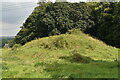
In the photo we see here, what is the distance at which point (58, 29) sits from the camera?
31.2 meters

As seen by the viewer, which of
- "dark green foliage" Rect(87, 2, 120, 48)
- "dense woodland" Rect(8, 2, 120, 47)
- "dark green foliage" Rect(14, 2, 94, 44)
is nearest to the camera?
"dark green foliage" Rect(87, 2, 120, 48)

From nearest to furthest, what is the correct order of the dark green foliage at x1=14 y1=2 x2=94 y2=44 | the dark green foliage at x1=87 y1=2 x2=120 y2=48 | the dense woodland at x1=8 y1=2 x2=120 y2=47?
the dark green foliage at x1=87 y1=2 x2=120 y2=48, the dense woodland at x1=8 y1=2 x2=120 y2=47, the dark green foliage at x1=14 y1=2 x2=94 y2=44

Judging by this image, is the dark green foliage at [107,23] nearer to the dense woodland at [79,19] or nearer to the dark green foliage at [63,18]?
the dense woodland at [79,19]

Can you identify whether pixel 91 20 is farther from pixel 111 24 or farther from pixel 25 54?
pixel 25 54

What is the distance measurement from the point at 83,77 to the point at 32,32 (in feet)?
92.2

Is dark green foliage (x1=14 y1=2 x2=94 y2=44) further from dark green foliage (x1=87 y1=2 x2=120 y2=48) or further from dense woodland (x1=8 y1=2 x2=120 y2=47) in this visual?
dark green foliage (x1=87 y1=2 x2=120 y2=48)

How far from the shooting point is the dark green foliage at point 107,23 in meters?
26.7

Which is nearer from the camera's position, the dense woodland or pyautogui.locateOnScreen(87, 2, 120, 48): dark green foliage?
pyautogui.locateOnScreen(87, 2, 120, 48): dark green foliage

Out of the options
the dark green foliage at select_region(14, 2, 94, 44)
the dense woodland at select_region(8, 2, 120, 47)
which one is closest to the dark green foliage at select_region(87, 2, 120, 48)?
the dense woodland at select_region(8, 2, 120, 47)

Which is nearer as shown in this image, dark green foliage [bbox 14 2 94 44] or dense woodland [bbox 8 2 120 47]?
dense woodland [bbox 8 2 120 47]

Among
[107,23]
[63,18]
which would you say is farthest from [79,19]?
[107,23]

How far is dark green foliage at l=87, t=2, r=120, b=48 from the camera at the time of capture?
2673cm

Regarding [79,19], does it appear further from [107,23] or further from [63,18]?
[107,23]

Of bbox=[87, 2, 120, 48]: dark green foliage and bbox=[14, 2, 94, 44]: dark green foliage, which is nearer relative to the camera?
bbox=[87, 2, 120, 48]: dark green foliage
